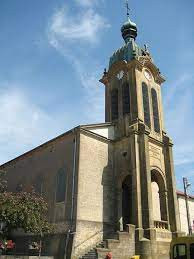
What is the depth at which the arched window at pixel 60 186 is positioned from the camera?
80.6 feet

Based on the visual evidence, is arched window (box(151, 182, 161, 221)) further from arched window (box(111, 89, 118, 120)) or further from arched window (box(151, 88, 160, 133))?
arched window (box(111, 89, 118, 120))

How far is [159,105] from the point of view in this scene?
3159 cm

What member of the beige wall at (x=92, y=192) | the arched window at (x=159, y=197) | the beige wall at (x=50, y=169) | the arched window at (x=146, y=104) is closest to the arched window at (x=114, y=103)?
the arched window at (x=146, y=104)

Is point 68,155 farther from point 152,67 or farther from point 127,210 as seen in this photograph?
point 152,67

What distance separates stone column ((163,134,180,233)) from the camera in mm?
25806

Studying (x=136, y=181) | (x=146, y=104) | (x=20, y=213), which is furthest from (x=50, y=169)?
(x=146, y=104)

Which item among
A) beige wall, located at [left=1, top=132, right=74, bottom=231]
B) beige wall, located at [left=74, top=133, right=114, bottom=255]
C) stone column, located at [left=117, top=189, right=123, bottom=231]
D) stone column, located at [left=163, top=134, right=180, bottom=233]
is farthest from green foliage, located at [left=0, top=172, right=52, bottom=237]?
stone column, located at [left=163, top=134, right=180, bottom=233]

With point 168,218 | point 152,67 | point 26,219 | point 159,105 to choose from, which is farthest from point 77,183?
point 152,67

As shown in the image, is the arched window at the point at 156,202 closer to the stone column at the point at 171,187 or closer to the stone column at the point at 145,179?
the stone column at the point at 171,187

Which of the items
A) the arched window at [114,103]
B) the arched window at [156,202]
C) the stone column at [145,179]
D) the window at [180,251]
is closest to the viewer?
the window at [180,251]

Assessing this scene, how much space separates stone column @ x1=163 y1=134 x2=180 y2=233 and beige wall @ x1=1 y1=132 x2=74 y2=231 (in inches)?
353

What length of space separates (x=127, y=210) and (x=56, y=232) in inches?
276

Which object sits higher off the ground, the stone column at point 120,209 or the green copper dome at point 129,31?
the green copper dome at point 129,31

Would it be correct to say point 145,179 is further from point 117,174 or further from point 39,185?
point 39,185
